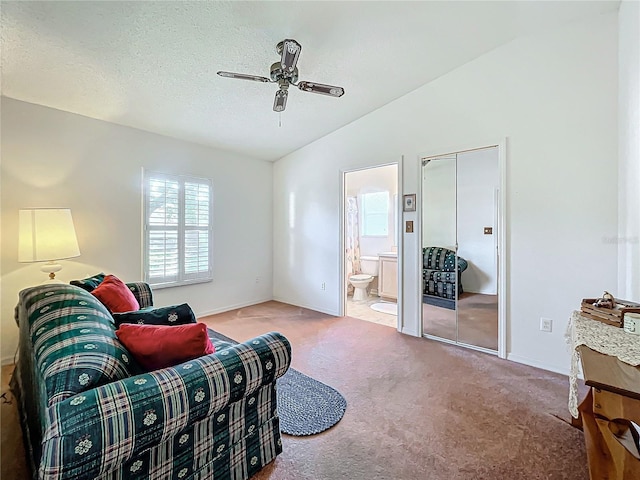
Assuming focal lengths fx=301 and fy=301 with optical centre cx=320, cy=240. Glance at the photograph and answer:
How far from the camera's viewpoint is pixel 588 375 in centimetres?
126

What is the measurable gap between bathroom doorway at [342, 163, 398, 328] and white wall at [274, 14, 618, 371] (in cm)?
160

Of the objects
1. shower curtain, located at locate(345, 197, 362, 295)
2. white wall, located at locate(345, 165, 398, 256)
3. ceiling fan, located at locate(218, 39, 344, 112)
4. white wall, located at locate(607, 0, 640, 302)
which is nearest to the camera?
white wall, located at locate(607, 0, 640, 302)

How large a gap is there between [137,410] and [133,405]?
23 millimetres

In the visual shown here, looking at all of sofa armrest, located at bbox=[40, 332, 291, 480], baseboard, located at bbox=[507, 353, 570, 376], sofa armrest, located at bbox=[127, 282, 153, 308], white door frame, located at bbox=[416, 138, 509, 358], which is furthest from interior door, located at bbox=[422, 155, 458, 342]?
sofa armrest, located at bbox=[127, 282, 153, 308]

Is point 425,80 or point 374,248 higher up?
point 425,80

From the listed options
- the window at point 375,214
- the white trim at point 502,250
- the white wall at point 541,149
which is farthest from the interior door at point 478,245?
the window at point 375,214

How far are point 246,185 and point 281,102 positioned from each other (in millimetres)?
2477

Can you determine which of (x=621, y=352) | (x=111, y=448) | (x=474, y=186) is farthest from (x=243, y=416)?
(x=474, y=186)

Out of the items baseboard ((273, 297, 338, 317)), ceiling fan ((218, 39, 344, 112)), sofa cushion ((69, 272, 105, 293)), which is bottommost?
baseboard ((273, 297, 338, 317))

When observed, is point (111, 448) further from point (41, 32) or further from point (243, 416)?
point (41, 32)

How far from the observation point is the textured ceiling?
209cm

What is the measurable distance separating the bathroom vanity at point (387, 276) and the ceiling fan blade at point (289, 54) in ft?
11.8

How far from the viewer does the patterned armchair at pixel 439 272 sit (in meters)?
3.49

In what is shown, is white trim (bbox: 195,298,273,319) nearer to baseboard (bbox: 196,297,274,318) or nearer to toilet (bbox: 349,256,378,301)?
baseboard (bbox: 196,297,274,318)
